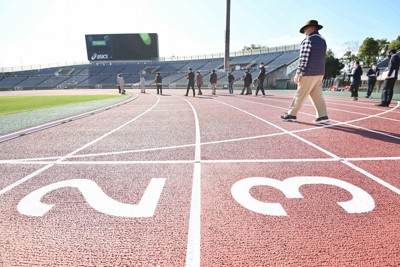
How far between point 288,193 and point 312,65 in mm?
4240

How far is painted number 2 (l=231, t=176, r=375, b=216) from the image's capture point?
206cm

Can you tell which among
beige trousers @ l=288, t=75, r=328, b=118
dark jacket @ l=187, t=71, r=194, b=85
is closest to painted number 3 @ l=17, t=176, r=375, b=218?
beige trousers @ l=288, t=75, r=328, b=118

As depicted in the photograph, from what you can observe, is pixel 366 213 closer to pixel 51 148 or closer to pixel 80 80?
pixel 51 148

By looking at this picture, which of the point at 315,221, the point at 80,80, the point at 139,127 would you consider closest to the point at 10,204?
the point at 315,221

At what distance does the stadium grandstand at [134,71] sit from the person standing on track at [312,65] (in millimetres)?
35457

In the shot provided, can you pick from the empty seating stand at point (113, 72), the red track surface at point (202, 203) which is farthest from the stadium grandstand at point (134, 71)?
the red track surface at point (202, 203)

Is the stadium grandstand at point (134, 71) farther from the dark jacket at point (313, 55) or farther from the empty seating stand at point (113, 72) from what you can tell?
the dark jacket at point (313, 55)

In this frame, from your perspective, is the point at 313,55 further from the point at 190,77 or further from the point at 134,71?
the point at 134,71

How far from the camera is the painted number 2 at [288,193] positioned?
2062mm

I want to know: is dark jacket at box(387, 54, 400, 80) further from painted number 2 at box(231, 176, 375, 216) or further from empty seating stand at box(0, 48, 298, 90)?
empty seating stand at box(0, 48, 298, 90)

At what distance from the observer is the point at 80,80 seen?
193ft

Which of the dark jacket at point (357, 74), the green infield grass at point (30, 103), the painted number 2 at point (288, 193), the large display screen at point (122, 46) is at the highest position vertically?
the large display screen at point (122, 46)

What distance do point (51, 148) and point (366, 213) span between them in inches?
181

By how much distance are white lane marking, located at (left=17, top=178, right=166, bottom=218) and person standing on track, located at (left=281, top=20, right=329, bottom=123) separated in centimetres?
454
